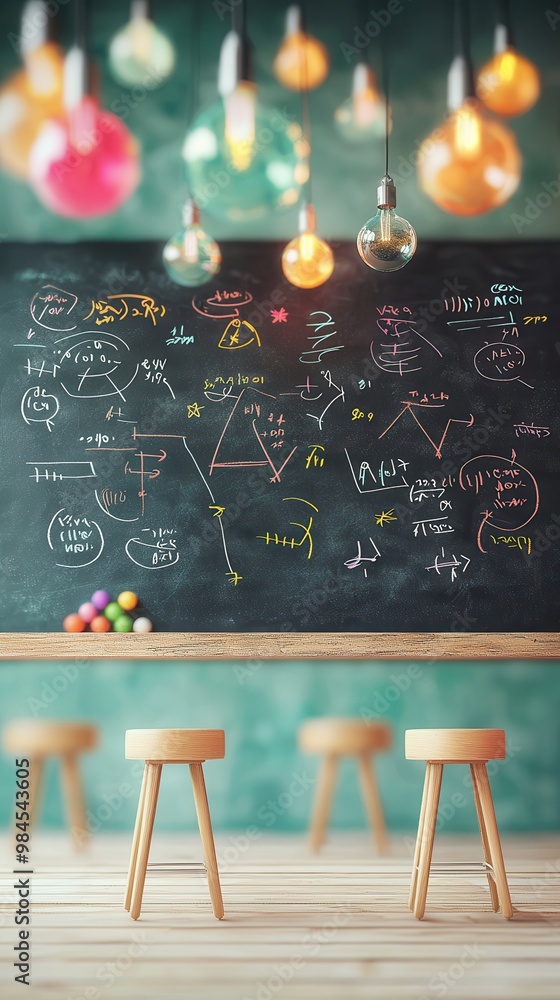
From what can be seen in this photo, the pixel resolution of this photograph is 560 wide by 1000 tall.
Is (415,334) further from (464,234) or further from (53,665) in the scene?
(53,665)

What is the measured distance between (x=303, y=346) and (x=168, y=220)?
0.80 m

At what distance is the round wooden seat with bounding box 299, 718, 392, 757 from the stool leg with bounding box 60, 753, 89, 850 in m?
0.90

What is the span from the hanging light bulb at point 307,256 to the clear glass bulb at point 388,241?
84 centimetres

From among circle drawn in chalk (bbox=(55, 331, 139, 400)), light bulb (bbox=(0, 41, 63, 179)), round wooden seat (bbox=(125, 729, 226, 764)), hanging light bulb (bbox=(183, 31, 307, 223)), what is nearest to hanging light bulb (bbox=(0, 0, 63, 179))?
light bulb (bbox=(0, 41, 63, 179))

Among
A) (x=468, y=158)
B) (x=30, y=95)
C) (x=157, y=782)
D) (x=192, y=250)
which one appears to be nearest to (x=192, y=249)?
(x=192, y=250)

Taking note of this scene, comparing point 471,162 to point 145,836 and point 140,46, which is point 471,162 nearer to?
point 140,46

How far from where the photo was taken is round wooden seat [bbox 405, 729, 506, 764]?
8.46 ft

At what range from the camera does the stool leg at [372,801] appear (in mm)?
3547

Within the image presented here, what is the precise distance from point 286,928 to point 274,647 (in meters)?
1.33

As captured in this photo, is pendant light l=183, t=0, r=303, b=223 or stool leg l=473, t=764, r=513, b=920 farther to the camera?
stool leg l=473, t=764, r=513, b=920

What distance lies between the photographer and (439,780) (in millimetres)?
2643

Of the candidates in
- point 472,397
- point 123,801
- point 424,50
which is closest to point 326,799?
point 123,801

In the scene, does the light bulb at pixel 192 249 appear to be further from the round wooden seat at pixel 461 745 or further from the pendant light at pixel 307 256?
the round wooden seat at pixel 461 745

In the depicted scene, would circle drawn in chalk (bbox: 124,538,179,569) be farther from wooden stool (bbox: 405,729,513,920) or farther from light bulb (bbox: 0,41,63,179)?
light bulb (bbox: 0,41,63,179)
